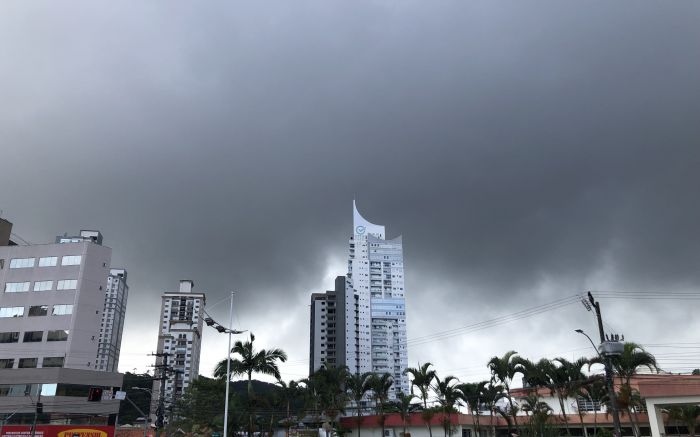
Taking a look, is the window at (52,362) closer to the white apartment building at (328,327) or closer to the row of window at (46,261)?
the row of window at (46,261)

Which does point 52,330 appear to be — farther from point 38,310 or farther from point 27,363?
point 27,363

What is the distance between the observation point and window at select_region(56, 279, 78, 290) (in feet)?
255

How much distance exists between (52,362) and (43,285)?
11.8m

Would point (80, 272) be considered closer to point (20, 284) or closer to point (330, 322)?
point (20, 284)

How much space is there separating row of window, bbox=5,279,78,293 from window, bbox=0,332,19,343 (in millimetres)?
6164

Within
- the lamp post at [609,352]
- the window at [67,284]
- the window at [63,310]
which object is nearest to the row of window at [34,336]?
the window at [63,310]

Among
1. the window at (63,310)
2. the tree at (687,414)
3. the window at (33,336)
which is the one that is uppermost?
the window at (63,310)

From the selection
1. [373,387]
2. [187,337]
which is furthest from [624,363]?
[187,337]

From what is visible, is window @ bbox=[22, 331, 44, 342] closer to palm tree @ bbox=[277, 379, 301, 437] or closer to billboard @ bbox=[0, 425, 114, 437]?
billboard @ bbox=[0, 425, 114, 437]

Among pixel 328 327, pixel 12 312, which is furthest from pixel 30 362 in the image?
pixel 328 327

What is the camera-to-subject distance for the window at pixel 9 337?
75625 mm

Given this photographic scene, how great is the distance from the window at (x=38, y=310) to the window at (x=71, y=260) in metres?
6.59

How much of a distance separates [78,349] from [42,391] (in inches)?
292

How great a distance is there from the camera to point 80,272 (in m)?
78.2
